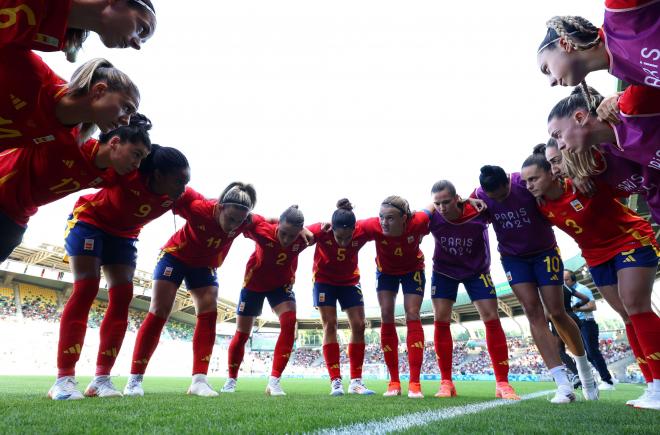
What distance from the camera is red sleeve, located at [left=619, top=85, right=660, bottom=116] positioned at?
1.91 m

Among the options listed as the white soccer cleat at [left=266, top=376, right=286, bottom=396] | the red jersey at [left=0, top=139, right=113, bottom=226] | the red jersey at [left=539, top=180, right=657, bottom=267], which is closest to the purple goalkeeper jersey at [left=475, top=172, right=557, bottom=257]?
the red jersey at [left=539, top=180, right=657, bottom=267]

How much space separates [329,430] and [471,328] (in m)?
39.7

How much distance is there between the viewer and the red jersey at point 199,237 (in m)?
4.55

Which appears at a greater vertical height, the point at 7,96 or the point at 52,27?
the point at 52,27

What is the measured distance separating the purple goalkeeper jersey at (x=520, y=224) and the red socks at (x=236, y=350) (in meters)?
3.56

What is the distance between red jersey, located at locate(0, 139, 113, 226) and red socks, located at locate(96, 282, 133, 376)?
1162 millimetres

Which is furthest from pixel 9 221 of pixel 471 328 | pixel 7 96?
pixel 471 328

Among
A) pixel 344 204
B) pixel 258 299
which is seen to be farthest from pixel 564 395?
pixel 258 299

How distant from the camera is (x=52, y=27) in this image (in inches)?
70.3

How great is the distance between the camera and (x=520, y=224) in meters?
4.33

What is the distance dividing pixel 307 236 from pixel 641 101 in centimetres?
388

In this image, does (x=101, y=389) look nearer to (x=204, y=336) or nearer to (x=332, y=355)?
(x=204, y=336)

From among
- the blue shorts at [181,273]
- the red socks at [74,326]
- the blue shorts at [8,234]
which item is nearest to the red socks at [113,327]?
the red socks at [74,326]

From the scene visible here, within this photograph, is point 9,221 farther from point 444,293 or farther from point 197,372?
point 444,293
